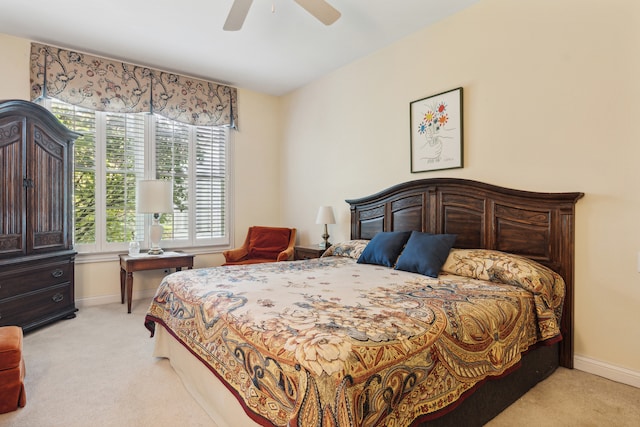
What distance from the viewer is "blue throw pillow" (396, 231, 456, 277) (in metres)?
2.52

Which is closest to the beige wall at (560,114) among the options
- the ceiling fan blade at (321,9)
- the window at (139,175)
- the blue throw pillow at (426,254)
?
the blue throw pillow at (426,254)

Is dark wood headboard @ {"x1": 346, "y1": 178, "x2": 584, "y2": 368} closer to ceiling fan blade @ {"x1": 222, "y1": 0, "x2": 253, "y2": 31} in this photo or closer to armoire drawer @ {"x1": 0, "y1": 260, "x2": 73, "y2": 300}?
ceiling fan blade @ {"x1": 222, "y1": 0, "x2": 253, "y2": 31}

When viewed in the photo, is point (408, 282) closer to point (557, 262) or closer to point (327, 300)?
point (327, 300)

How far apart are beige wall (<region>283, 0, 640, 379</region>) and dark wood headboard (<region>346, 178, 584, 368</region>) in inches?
3.8

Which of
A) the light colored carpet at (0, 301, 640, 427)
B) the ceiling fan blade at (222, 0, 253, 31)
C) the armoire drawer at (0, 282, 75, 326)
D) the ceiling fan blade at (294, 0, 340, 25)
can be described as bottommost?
the light colored carpet at (0, 301, 640, 427)

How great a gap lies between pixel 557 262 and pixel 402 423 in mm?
1825

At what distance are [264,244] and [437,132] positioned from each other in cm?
252

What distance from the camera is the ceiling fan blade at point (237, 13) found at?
2.36m

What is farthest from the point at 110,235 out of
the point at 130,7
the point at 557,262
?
the point at 557,262

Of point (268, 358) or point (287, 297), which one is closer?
point (268, 358)

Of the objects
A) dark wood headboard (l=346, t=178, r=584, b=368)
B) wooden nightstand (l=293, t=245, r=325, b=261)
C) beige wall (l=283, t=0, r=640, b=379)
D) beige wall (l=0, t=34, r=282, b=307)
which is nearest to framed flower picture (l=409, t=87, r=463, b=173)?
beige wall (l=283, t=0, r=640, b=379)

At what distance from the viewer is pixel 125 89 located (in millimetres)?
4055

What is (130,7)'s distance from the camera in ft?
9.66

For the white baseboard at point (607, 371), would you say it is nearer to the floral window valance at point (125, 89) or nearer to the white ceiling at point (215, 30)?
the white ceiling at point (215, 30)
